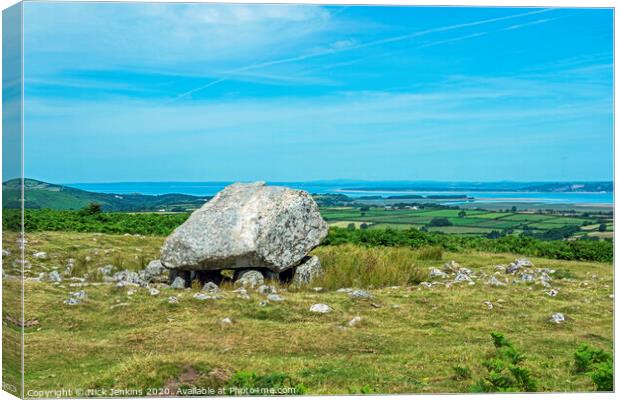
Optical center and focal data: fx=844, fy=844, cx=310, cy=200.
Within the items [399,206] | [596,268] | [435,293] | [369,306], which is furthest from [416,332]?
[596,268]

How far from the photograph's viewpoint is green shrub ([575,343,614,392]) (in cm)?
895

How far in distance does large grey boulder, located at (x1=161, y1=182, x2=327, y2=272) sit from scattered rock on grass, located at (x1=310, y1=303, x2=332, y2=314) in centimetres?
166

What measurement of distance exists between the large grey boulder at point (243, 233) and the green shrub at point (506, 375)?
12.9 ft

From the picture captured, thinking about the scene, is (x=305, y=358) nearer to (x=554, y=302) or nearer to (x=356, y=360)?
(x=356, y=360)

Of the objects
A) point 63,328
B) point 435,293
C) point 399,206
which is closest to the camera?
point 63,328

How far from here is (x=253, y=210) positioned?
11828 millimetres

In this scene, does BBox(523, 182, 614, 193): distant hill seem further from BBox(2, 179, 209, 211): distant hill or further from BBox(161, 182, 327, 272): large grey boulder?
BBox(2, 179, 209, 211): distant hill

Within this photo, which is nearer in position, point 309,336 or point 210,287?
Answer: point 309,336

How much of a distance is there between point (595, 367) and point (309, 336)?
3094mm

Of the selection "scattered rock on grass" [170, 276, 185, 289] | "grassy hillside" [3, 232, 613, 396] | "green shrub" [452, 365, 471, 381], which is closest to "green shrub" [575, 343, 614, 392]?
"grassy hillside" [3, 232, 613, 396]

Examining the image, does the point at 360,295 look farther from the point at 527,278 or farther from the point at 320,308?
the point at 527,278

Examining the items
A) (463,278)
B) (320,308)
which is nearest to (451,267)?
(463,278)

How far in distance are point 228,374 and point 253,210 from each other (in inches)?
140

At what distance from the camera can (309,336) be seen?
936cm
